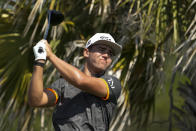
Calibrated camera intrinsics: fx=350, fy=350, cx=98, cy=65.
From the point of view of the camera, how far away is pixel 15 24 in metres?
4.60

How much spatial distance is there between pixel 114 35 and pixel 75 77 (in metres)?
2.55

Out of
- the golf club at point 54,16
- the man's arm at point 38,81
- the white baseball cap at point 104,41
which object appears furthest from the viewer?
the golf club at point 54,16

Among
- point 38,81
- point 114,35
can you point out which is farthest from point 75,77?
point 114,35

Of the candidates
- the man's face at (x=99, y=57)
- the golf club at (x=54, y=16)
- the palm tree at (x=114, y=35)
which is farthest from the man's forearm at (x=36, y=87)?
the palm tree at (x=114, y=35)

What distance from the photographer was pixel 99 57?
90.4 inches

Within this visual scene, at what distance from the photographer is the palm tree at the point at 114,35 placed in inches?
163

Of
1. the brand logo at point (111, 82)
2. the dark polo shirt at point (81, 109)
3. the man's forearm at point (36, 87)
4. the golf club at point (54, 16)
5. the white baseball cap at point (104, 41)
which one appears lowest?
the dark polo shirt at point (81, 109)

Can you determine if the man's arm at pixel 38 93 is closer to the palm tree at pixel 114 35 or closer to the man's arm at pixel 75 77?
the man's arm at pixel 75 77

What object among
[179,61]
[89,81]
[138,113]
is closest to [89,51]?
[89,81]

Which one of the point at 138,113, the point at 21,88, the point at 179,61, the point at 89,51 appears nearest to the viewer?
the point at 89,51

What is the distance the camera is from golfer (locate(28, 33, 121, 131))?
78.8 inches

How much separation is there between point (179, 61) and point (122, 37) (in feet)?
2.97

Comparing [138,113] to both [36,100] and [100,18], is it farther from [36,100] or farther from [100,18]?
[36,100]

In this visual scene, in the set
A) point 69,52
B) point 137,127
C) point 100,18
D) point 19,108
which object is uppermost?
point 100,18
